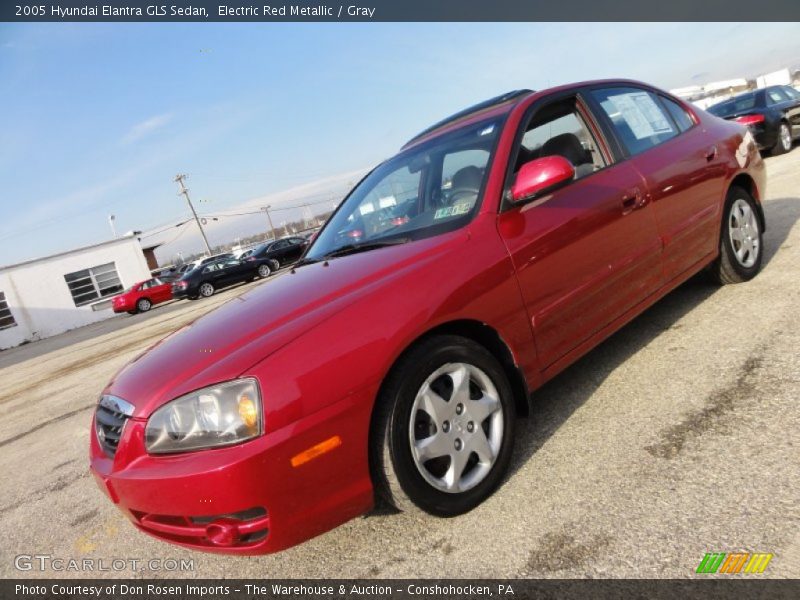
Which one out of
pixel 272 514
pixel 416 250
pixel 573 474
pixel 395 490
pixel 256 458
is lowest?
pixel 573 474

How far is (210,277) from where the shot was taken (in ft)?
77.0

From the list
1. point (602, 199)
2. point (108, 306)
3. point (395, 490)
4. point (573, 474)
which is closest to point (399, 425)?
point (395, 490)

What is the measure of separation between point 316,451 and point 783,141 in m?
13.8

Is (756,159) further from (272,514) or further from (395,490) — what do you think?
(272,514)

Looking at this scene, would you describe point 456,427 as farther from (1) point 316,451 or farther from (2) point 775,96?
(2) point 775,96

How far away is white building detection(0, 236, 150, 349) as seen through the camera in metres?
27.7

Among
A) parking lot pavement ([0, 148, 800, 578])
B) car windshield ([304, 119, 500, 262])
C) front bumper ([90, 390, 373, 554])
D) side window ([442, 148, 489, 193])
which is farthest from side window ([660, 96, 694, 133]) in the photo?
front bumper ([90, 390, 373, 554])

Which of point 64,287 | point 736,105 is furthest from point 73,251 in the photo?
point 736,105

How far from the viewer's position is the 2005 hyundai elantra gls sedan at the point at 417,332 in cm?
188

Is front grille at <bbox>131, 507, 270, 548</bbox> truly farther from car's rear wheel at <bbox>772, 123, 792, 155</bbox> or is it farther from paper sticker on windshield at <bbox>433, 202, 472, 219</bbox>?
car's rear wheel at <bbox>772, 123, 792, 155</bbox>

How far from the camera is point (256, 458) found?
1801 millimetres

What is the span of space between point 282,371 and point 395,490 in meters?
0.63

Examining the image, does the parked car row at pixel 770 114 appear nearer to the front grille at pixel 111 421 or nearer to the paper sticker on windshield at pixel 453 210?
the paper sticker on windshield at pixel 453 210

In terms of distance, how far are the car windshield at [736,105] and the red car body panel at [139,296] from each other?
22382 mm
